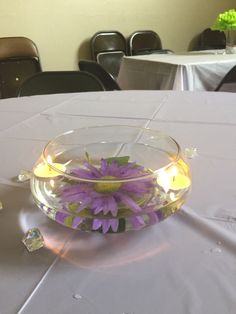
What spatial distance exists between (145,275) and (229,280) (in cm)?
9

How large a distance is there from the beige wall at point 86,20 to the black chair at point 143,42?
96 mm

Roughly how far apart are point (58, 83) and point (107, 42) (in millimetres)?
1912

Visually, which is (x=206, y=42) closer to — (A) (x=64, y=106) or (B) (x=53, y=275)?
(A) (x=64, y=106)

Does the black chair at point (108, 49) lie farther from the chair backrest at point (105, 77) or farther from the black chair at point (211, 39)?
the chair backrest at point (105, 77)

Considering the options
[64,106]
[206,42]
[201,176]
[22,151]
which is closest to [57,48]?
[206,42]

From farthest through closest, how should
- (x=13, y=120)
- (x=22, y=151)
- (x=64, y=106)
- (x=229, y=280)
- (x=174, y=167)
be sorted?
(x=64, y=106)
(x=13, y=120)
(x=22, y=151)
(x=174, y=167)
(x=229, y=280)

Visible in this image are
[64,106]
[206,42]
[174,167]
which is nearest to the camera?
[174,167]

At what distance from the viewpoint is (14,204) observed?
558 mm

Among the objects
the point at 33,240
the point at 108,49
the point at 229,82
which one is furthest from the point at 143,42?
the point at 33,240

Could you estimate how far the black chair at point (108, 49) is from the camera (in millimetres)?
3246

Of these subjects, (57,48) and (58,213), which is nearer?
(58,213)

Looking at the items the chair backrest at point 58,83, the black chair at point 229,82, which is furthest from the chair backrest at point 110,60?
the chair backrest at point 58,83

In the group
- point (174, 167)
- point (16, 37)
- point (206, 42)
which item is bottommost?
point (206, 42)

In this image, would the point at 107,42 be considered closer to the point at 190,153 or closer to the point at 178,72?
the point at 178,72
